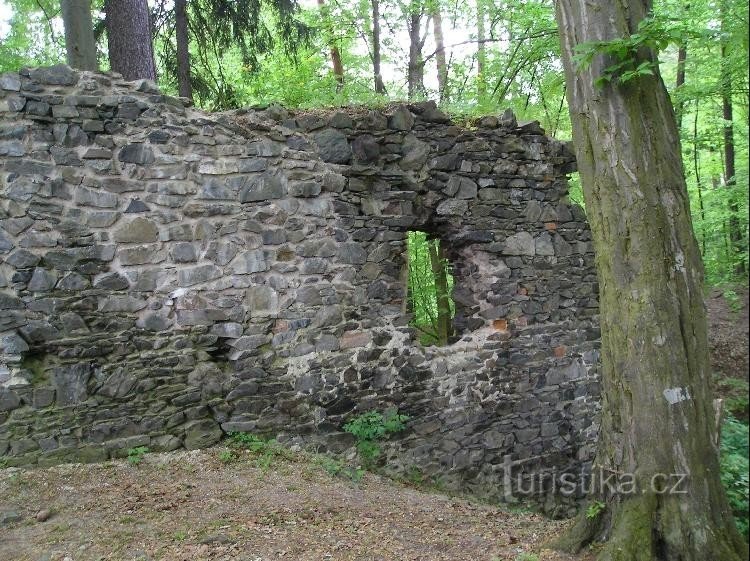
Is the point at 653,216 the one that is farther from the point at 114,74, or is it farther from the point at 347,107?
the point at 114,74

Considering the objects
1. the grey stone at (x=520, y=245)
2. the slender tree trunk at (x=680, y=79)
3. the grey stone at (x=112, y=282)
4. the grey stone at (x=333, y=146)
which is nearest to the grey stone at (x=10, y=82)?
the grey stone at (x=112, y=282)

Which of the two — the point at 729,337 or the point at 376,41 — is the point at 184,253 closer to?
the point at 376,41

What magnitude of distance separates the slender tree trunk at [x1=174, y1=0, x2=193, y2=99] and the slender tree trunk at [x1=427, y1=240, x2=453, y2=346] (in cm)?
420

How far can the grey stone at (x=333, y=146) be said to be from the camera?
5293mm

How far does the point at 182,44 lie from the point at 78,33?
89.4 inches

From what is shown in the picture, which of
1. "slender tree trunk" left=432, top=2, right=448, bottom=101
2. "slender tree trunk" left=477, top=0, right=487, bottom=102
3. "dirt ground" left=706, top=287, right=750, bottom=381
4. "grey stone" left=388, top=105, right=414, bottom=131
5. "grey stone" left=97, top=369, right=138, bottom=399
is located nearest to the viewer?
"grey stone" left=97, top=369, right=138, bottom=399

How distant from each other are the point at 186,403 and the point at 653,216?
3725 millimetres

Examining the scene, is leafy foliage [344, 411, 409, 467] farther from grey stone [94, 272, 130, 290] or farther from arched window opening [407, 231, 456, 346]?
arched window opening [407, 231, 456, 346]

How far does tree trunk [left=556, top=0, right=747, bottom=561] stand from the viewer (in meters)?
3.34

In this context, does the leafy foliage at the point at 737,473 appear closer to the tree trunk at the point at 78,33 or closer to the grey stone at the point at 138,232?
the grey stone at the point at 138,232

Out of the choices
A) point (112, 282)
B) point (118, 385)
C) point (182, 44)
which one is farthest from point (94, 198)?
point (182, 44)

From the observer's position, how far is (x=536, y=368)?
620cm

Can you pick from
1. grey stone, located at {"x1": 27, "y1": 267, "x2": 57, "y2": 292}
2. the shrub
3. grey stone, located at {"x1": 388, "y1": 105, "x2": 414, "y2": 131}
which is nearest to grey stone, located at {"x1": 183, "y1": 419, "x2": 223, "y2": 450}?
the shrub

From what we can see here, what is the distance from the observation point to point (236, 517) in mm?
3885
